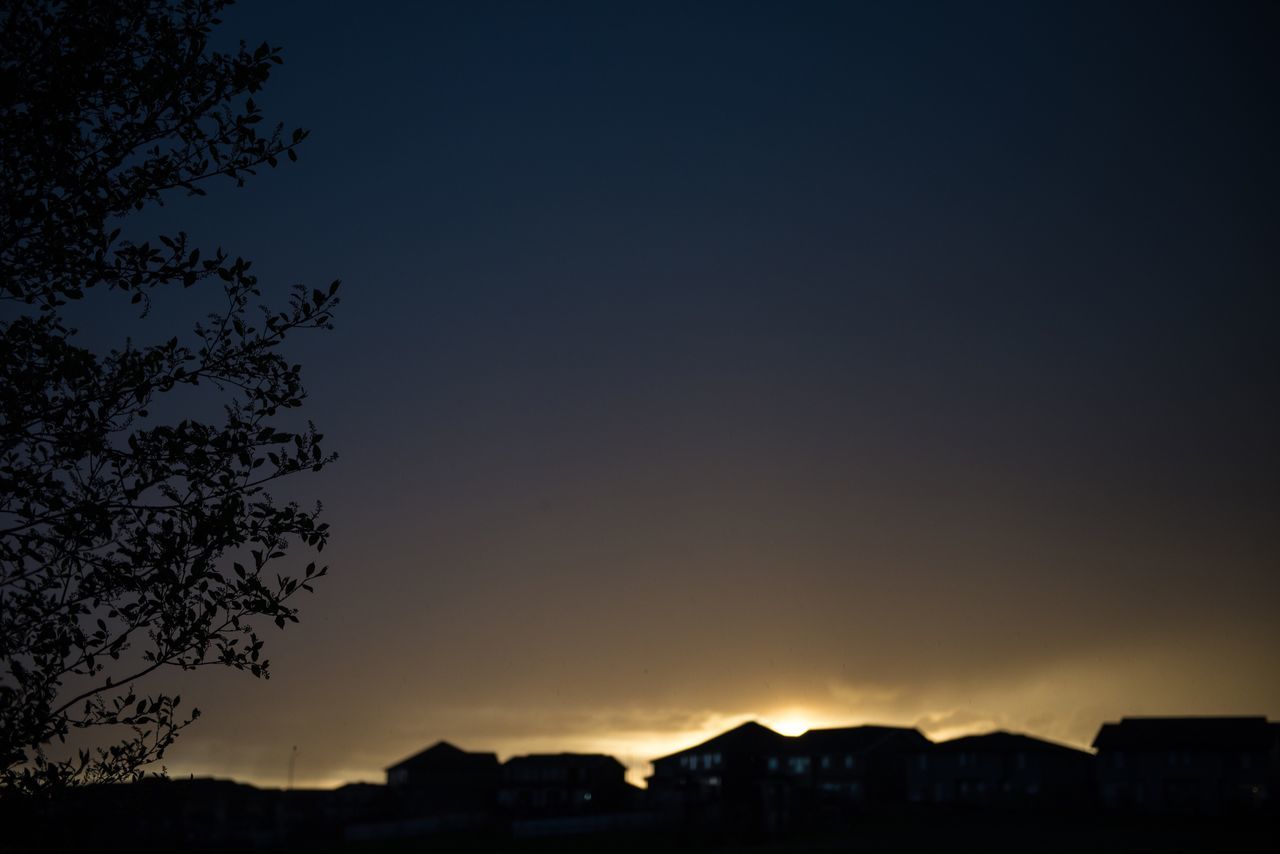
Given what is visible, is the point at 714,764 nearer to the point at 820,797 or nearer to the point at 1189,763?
the point at 820,797

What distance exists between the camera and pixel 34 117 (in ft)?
47.9

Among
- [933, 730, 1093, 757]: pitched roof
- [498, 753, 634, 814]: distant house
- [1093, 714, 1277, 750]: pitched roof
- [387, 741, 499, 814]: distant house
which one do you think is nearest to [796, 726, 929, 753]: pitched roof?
[933, 730, 1093, 757]: pitched roof

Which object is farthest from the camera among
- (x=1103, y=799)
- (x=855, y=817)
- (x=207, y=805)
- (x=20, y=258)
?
(x=207, y=805)

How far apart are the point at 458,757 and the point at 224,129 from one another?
515ft

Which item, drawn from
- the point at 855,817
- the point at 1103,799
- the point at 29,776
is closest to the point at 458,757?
the point at 855,817

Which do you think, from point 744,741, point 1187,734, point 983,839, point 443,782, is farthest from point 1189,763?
point 443,782

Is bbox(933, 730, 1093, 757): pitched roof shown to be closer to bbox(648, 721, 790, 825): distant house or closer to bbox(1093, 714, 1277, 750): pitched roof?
bbox(1093, 714, 1277, 750): pitched roof

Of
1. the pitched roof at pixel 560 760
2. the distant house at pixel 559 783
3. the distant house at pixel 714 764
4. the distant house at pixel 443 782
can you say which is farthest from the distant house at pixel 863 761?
the distant house at pixel 443 782

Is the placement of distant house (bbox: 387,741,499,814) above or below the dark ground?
above

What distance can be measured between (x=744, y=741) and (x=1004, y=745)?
3621 centimetres

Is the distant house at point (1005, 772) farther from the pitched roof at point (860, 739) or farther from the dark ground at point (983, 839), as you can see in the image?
the dark ground at point (983, 839)

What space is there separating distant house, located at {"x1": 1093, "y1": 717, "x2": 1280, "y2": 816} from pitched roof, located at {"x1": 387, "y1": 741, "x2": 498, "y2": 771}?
85.1 m

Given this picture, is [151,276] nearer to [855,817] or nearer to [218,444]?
[218,444]

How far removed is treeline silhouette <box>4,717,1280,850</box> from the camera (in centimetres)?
9069
